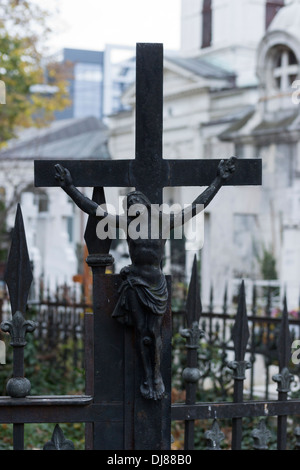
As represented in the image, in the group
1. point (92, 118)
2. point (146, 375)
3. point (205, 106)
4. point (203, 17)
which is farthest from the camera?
point (92, 118)

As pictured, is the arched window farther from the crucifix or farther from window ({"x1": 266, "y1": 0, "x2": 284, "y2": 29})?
the crucifix

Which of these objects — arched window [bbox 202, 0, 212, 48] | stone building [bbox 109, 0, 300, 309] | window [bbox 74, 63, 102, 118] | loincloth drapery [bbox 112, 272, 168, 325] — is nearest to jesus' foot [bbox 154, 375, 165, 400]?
loincloth drapery [bbox 112, 272, 168, 325]

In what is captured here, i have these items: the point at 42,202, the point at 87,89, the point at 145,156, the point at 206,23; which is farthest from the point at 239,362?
the point at 87,89

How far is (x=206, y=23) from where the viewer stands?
1927 cm

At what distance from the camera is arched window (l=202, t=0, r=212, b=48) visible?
18.9 m

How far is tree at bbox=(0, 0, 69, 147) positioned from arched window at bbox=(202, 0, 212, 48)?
188 inches

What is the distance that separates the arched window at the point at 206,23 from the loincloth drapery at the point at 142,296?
57.4 ft

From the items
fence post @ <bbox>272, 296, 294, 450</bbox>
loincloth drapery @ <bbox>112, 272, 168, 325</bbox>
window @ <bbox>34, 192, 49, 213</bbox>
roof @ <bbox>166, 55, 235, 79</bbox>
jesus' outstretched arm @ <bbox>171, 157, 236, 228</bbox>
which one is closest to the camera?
loincloth drapery @ <bbox>112, 272, 168, 325</bbox>

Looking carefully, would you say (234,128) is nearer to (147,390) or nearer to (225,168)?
(225,168)

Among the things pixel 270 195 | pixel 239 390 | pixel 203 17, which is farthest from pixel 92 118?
pixel 239 390

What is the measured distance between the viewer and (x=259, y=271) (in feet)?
50.9

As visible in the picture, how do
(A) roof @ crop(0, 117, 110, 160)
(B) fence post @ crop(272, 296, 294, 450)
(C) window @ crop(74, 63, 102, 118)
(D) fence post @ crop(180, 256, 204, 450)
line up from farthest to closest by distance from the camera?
(C) window @ crop(74, 63, 102, 118)
(A) roof @ crop(0, 117, 110, 160)
(B) fence post @ crop(272, 296, 294, 450)
(D) fence post @ crop(180, 256, 204, 450)
